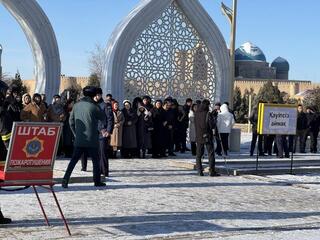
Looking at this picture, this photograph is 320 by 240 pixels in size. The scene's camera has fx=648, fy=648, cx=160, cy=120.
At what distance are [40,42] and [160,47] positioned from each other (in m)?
3.75

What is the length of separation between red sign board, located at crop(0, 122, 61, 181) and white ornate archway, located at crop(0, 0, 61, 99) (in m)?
10.9

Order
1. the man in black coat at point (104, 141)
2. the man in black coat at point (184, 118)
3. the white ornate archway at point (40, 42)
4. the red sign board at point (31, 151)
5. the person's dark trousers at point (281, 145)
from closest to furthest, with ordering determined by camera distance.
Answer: the red sign board at point (31, 151) < the man in black coat at point (104, 141) < the white ornate archway at point (40, 42) < the person's dark trousers at point (281, 145) < the man in black coat at point (184, 118)

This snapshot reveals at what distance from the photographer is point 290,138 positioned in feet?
61.2

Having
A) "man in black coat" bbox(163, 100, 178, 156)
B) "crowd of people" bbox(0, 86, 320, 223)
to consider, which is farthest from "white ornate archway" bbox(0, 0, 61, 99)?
"man in black coat" bbox(163, 100, 178, 156)

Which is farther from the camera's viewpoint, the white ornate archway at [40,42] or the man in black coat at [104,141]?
the white ornate archway at [40,42]

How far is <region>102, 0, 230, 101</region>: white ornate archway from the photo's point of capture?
18641 mm

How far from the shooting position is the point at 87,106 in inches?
407

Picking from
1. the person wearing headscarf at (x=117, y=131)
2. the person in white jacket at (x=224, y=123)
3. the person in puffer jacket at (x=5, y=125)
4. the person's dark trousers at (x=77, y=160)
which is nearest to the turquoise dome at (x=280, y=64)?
the person in white jacket at (x=224, y=123)

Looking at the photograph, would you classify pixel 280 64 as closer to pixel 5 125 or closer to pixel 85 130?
pixel 85 130

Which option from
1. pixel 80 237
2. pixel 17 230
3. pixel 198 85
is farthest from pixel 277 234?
pixel 198 85

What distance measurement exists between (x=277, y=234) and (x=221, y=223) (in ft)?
2.69

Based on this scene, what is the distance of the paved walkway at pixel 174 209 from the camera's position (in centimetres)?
739

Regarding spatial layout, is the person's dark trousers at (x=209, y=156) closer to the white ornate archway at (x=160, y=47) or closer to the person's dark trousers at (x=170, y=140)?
the person's dark trousers at (x=170, y=140)

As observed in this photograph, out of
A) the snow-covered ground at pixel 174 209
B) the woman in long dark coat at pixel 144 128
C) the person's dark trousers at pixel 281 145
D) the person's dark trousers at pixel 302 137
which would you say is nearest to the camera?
the snow-covered ground at pixel 174 209
